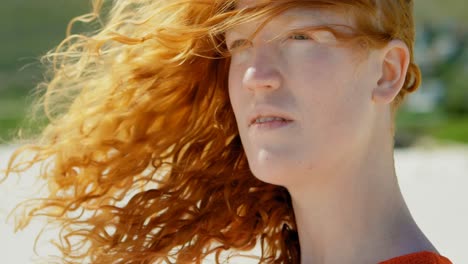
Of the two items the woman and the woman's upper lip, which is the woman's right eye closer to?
the woman

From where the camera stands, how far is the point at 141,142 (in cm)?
229

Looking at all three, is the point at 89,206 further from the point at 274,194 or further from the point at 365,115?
the point at 365,115

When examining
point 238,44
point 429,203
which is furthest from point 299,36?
point 429,203

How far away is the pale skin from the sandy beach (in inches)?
35.1

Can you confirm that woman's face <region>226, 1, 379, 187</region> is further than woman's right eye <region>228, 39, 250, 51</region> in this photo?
Answer: No

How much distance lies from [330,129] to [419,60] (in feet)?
35.2

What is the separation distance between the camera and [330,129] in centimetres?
180

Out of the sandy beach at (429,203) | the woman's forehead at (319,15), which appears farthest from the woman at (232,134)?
the sandy beach at (429,203)

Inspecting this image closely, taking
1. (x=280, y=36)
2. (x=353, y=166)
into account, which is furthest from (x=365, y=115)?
(x=280, y=36)

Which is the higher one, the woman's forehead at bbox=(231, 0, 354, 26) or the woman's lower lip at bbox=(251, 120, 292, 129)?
the woman's forehead at bbox=(231, 0, 354, 26)

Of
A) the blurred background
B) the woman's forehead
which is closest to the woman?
Answer: the woman's forehead

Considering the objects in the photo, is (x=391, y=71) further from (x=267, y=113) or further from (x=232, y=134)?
(x=232, y=134)

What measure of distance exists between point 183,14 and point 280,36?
1.23 feet

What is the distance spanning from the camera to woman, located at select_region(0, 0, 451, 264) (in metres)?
1.79
